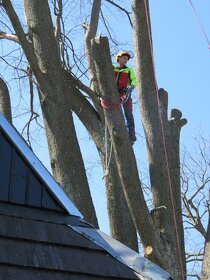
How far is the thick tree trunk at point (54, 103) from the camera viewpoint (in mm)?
6637

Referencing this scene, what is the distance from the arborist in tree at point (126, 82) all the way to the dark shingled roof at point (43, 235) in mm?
3388

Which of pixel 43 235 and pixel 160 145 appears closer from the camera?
pixel 43 235

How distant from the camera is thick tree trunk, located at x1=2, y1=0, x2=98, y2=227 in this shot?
6637 mm

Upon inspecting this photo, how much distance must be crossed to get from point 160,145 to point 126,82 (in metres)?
1.62

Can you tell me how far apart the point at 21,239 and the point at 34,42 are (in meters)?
3.27

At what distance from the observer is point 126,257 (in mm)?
4719

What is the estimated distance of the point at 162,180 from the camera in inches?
274

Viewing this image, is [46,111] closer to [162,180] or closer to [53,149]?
[53,149]

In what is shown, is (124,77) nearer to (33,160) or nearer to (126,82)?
(126,82)

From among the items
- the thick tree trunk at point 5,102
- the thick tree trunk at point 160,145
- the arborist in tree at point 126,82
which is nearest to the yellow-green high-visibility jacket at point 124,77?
the arborist in tree at point 126,82

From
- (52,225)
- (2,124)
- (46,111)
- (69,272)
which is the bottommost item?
(69,272)

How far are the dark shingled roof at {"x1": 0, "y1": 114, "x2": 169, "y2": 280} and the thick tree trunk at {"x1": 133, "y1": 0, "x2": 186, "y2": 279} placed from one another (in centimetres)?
191

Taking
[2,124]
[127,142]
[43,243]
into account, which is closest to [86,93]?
[127,142]

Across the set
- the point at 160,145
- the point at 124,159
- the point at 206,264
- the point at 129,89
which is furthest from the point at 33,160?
the point at 129,89
